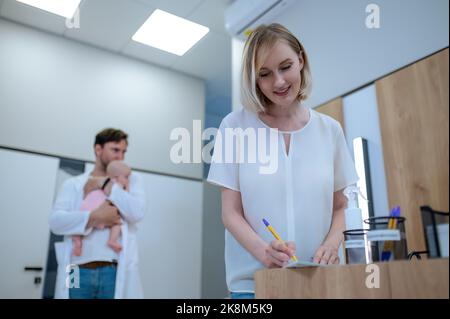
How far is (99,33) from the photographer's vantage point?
843 millimetres

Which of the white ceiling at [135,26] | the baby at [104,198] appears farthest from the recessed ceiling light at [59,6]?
the baby at [104,198]

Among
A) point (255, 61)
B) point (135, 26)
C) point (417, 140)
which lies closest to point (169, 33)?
point (135, 26)

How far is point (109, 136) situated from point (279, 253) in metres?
1.43

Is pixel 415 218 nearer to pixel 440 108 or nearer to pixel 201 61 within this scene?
pixel 440 108

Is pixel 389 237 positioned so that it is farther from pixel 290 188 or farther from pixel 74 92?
pixel 74 92

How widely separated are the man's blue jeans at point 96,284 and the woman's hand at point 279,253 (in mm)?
1031

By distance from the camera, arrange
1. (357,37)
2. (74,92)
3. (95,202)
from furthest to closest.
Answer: (95,202) → (74,92) → (357,37)

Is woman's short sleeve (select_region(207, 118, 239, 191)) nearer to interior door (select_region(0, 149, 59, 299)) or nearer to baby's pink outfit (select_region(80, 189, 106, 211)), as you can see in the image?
interior door (select_region(0, 149, 59, 299))

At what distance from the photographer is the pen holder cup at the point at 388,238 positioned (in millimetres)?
431

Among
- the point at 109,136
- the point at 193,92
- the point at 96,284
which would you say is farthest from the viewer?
the point at 109,136

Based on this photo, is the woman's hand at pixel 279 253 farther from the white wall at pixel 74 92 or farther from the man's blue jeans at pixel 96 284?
the man's blue jeans at pixel 96 284

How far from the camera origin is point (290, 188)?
597 millimetres

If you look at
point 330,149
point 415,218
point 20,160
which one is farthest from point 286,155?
point 20,160

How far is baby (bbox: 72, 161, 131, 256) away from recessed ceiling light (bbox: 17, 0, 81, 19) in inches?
36.7
